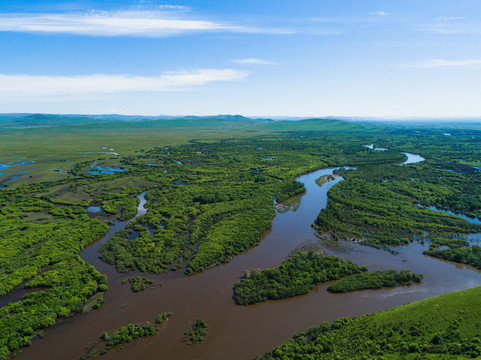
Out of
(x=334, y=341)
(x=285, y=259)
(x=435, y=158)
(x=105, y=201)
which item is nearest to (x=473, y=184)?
(x=435, y=158)

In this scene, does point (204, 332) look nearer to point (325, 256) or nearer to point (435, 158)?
point (325, 256)

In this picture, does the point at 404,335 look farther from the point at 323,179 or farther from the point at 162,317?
the point at 323,179

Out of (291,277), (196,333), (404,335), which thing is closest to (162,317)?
(196,333)

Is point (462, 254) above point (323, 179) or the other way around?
the other way around

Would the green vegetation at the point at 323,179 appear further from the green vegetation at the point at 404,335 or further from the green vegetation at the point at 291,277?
the green vegetation at the point at 404,335

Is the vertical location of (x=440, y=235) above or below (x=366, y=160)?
below

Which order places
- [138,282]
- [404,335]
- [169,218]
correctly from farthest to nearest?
[169,218] < [138,282] < [404,335]

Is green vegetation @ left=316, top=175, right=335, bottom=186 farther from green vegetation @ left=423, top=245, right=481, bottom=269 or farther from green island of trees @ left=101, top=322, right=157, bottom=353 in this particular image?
green island of trees @ left=101, top=322, right=157, bottom=353

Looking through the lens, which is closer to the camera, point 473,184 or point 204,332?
point 204,332
